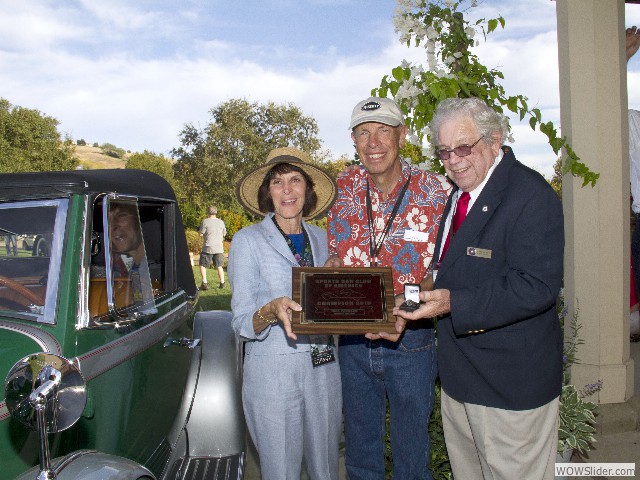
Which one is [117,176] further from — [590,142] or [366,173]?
[590,142]

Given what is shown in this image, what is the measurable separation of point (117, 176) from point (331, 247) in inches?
44.3

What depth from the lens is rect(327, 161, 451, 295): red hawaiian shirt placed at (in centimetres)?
295

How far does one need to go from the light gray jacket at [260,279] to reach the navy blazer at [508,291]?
0.75 meters

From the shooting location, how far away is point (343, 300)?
257 cm

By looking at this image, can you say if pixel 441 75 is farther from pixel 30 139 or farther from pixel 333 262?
pixel 30 139

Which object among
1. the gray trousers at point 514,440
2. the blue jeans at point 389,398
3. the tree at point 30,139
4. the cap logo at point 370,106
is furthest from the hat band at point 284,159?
the tree at point 30,139

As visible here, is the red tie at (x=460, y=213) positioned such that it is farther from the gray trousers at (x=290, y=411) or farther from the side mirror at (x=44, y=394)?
the side mirror at (x=44, y=394)

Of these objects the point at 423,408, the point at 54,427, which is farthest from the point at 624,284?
the point at 54,427

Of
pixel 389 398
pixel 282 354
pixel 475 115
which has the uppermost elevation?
pixel 475 115

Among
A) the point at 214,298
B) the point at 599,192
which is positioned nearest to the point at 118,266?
the point at 599,192

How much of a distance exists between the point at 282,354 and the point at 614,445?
Result: 3026 millimetres

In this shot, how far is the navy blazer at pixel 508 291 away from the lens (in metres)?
2.28

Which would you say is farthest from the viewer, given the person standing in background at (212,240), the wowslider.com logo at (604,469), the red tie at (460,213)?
the person standing in background at (212,240)

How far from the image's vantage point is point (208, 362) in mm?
3465
